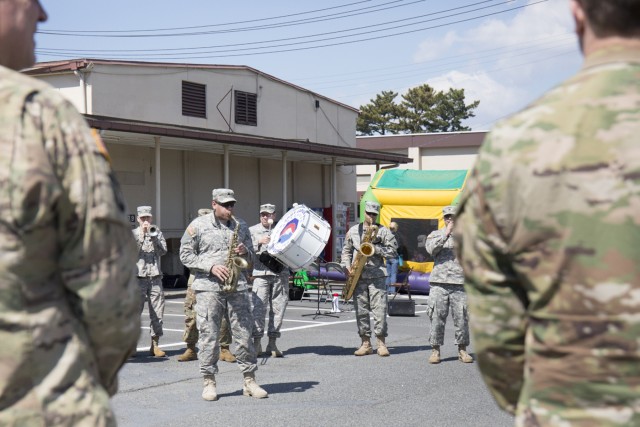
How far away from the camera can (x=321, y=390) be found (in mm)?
9508

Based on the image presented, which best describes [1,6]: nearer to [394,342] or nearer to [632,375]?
[632,375]

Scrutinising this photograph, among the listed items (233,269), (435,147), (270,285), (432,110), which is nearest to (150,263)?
(270,285)

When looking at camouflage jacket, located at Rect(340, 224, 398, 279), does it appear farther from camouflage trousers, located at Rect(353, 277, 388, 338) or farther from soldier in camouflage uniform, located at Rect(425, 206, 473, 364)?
soldier in camouflage uniform, located at Rect(425, 206, 473, 364)

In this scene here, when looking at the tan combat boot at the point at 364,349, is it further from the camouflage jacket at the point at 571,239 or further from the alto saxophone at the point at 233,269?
the camouflage jacket at the point at 571,239

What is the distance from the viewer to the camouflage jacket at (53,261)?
2301 mm

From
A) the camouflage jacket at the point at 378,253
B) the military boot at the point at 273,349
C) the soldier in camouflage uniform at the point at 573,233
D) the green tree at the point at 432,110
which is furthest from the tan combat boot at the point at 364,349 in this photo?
the green tree at the point at 432,110

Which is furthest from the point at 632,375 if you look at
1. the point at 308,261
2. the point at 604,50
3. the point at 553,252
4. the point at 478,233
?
the point at 308,261

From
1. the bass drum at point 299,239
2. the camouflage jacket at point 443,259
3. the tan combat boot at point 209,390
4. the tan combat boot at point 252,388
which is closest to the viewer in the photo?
the tan combat boot at point 209,390

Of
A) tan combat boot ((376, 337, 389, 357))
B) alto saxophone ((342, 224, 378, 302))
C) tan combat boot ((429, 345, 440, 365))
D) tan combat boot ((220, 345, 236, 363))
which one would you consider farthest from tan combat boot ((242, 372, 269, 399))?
alto saxophone ((342, 224, 378, 302))

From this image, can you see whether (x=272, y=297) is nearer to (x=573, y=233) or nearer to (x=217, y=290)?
(x=217, y=290)

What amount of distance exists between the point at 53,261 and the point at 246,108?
2536 centimetres

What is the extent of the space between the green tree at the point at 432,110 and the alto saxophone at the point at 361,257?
177 ft

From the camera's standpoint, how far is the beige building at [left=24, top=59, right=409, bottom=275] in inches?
869

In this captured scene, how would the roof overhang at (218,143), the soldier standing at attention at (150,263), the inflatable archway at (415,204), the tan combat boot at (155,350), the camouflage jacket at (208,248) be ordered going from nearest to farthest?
the camouflage jacket at (208,248)
the tan combat boot at (155,350)
the soldier standing at attention at (150,263)
the roof overhang at (218,143)
the inflatable archway at (415,204)
